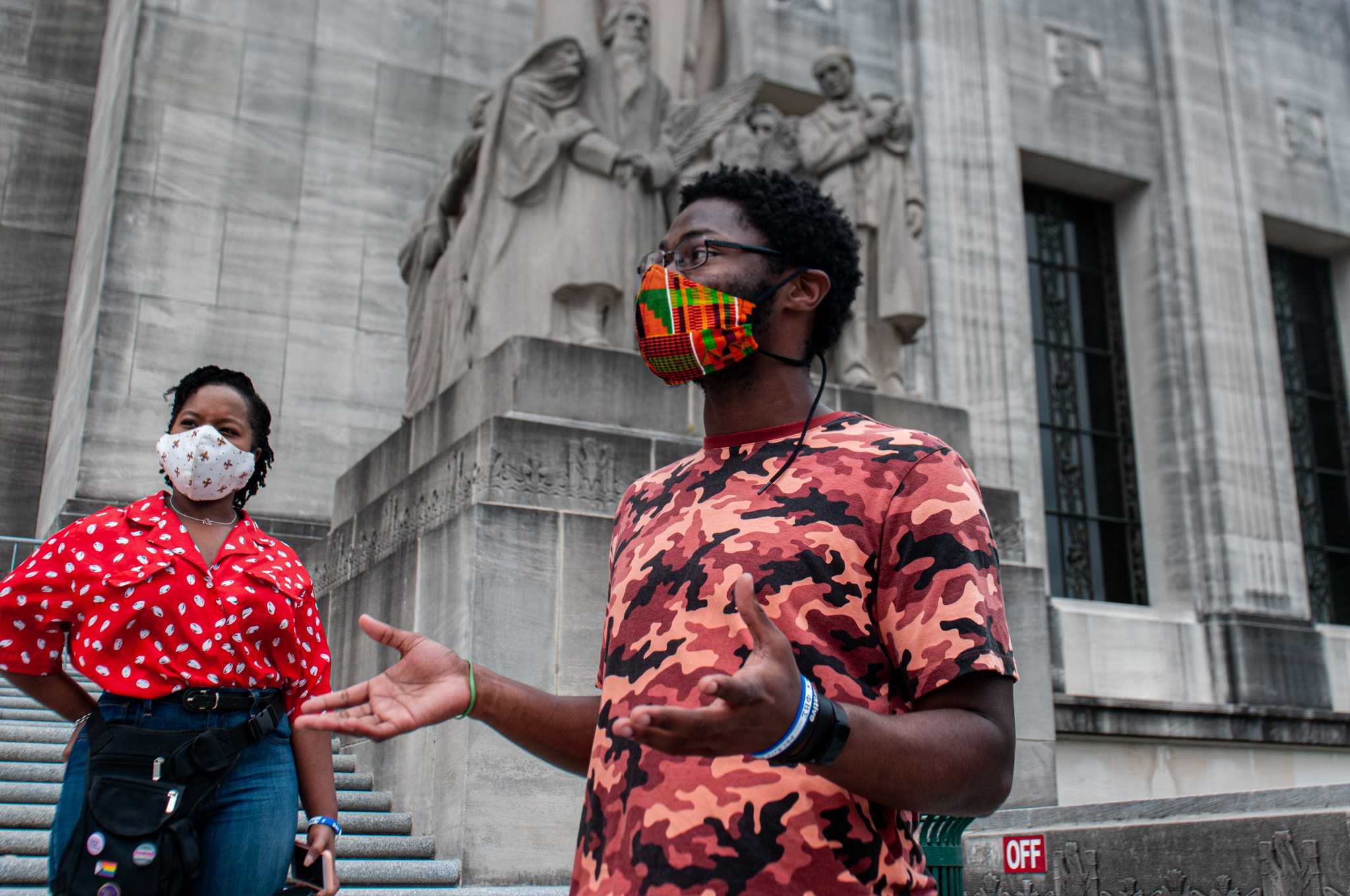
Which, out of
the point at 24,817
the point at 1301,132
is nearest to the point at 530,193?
the point at 24,817

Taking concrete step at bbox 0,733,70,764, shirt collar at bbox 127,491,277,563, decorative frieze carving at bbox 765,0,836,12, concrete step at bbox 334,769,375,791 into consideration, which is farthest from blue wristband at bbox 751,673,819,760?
decorative frieze carving at bbox 765,0,836,12

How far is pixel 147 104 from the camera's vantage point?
13.3 meters

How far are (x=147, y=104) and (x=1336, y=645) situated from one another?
49.0 feet

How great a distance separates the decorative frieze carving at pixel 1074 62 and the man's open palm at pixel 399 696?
1760cm

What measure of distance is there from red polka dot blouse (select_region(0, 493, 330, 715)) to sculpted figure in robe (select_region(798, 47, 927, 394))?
281 inches

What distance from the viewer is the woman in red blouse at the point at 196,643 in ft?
9.81

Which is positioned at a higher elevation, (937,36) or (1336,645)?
(937,36)

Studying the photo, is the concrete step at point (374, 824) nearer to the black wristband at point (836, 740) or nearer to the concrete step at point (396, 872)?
the concrete step at point (396, 872)

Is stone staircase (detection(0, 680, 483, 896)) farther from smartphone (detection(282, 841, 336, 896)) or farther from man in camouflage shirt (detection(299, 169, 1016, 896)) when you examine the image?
man in camouflage shirt (detection(299, 169, 1016, 896))

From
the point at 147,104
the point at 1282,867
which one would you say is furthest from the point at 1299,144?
the point at 1282,867

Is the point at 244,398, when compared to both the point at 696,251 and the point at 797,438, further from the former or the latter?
the point at 797,438

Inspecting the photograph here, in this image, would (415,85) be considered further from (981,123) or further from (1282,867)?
(1282,867)

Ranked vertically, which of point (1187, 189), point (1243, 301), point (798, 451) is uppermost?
point (1187, 189)

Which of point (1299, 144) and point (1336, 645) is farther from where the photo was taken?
point (1299, 144)
